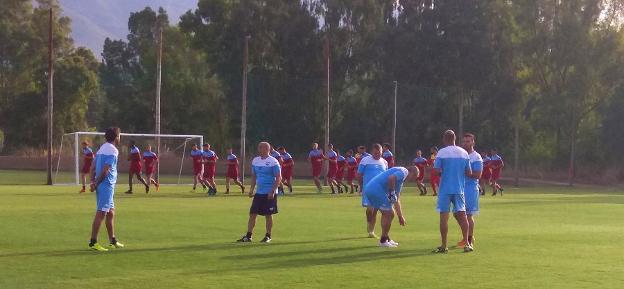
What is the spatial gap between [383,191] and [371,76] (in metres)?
61.3

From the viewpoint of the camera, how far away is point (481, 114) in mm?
72562

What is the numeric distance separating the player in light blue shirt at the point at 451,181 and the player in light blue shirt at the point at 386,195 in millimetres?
909

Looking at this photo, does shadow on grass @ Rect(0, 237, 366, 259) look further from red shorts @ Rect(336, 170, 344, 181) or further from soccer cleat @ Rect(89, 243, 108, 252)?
red shorts @ Rect(336, 170, 344, 181)

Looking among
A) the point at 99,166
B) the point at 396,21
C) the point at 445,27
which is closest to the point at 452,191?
the point at 99,166

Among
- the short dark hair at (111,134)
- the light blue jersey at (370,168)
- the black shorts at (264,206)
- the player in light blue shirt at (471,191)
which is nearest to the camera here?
the short dark hair at (111,134)

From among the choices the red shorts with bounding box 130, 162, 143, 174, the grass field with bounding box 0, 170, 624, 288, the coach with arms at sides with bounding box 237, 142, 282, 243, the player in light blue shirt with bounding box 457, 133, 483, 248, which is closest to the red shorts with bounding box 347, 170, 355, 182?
the red shorts with bounding box 130, 162, 143, 174

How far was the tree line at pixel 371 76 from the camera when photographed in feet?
227

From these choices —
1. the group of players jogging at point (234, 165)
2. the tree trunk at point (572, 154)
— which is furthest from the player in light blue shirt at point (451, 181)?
the tree trunk at point (572, 154)

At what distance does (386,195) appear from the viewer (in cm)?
1597

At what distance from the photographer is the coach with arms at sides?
642 inches

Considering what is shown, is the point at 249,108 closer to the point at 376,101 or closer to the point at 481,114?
the point at 376,101

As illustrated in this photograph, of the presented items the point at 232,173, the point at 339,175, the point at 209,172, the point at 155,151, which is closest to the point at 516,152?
the point at 155,151

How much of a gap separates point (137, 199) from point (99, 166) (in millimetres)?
15127

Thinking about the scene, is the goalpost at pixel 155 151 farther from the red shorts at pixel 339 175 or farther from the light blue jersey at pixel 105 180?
the light blue jersey at pixel 105 180
